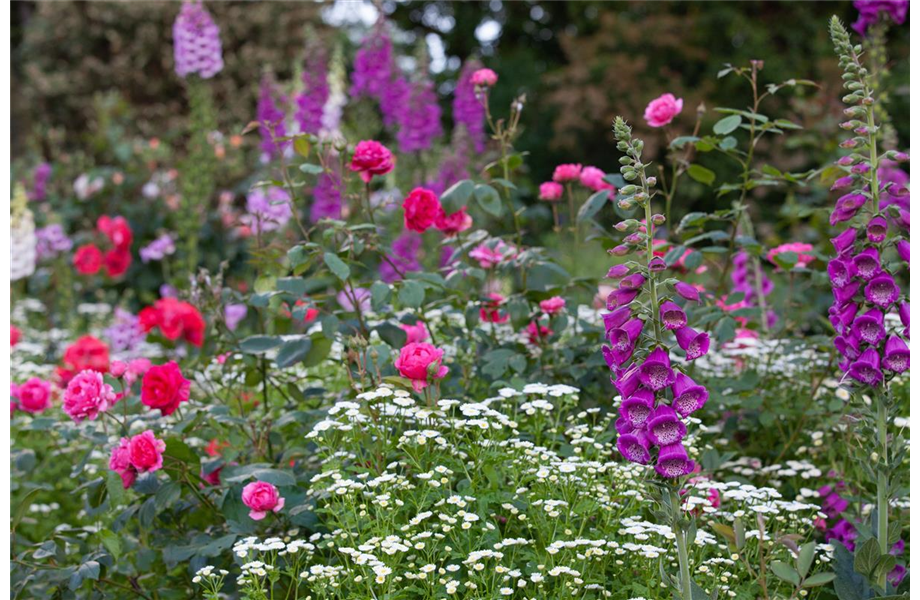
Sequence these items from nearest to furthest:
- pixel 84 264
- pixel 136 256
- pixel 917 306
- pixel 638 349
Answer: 1. pixel 638 349
2. pixel 917 306
3. pixel 84 264
4. pixel 136 256

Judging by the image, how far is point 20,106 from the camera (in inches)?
556

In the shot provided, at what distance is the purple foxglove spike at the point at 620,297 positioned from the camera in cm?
183

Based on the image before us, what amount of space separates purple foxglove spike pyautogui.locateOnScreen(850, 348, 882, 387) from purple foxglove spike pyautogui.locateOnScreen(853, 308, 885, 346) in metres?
0.03

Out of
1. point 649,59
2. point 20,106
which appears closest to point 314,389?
point 649,59

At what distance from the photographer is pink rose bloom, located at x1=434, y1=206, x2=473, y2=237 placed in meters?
3.04

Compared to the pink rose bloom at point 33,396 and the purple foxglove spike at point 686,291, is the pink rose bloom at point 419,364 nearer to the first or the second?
the purple foxglove spike at point 686,291

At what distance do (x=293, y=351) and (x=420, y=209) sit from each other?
0.60 m

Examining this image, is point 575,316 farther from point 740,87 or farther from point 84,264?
point 740,87

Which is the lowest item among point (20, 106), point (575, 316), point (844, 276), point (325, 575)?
point (325, 575)

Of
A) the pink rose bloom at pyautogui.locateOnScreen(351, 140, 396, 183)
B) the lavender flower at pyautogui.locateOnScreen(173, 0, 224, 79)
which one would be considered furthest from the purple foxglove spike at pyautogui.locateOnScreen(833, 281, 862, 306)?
the lavender flower at pyautogui.locateOnScreen(173, 0, 224, 79)

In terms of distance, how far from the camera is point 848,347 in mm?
2160

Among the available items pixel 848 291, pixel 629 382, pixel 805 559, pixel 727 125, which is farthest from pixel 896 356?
pixel 727 125

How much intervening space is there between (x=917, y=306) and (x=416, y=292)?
1.30 m

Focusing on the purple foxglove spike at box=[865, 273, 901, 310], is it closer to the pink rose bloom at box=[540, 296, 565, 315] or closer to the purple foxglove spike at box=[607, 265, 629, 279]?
the purple foxglove spike at box=[607, 265, 629, 279]
